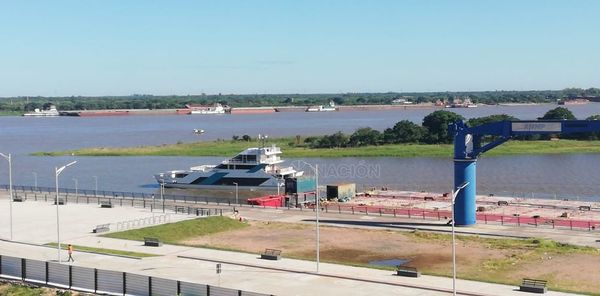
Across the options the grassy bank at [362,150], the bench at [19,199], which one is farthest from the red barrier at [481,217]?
the grassy bank at [362,150]

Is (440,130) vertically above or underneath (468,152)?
underneath

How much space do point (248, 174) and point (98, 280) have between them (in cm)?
6012

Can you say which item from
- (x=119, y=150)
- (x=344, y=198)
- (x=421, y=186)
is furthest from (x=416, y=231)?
(x=119, y=150)

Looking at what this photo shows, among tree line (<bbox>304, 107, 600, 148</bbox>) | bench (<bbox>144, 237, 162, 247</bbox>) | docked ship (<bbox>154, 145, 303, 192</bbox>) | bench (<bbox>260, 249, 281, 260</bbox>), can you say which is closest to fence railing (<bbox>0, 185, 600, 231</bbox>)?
docked ship (<bbox>154, 145, 303, 192</bbox>)

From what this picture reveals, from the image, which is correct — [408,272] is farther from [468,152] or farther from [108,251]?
[468,152]

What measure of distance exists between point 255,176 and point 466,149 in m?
39.8

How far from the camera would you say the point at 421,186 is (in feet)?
328

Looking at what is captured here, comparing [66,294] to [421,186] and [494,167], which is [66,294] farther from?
[494,167]

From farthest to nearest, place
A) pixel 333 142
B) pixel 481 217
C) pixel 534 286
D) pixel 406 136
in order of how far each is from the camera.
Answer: pixel 406 136 → pixel 333 142 → pixel 481 217 → pixel 534 286

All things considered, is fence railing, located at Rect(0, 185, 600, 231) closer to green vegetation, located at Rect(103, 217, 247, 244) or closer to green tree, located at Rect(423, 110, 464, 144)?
green vegetation, located at Rect(103, 217, 247, 244)

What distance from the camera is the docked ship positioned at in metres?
98.2

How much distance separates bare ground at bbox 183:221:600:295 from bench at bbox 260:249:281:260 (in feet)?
6.04

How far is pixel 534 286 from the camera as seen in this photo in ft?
132

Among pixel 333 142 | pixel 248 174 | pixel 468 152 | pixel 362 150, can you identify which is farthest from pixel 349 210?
pixel 333 142
